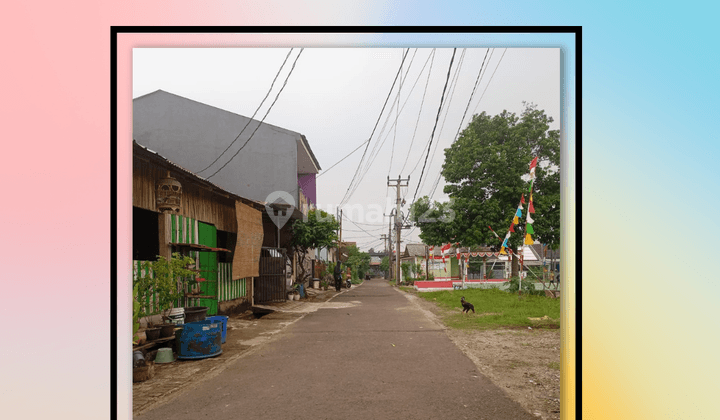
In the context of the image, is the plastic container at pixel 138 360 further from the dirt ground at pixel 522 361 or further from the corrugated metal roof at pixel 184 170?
the dirt ground at pixel 522 361

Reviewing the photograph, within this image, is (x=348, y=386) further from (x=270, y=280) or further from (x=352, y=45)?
(x=270, y=280)

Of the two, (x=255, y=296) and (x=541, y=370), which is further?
(x=255, y=296)

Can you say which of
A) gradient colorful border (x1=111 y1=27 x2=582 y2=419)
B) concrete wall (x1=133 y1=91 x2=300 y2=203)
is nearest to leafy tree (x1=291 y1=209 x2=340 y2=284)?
concrete wall (x1=133 y1=91 x2=300 y2=203)

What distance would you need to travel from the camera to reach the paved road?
14.2ft

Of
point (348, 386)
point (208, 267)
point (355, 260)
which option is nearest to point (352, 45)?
point (348, 386)

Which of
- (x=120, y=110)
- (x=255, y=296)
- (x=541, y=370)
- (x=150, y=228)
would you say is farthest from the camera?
(x=255, y=296)

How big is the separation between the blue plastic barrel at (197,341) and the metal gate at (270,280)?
29.8 ft

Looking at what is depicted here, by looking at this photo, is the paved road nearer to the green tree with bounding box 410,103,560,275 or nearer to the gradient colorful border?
the gradient colorful border

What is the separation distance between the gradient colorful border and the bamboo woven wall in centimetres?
466
